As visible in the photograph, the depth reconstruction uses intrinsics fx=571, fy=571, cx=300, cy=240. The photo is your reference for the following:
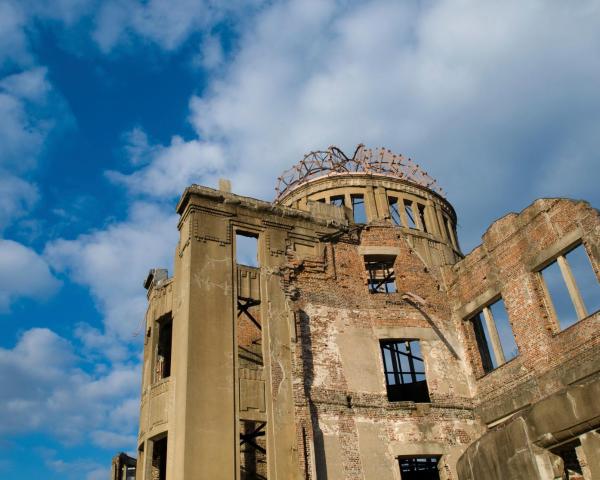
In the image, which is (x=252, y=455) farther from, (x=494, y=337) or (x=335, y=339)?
(x=494, y=337)

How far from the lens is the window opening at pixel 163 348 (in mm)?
17906

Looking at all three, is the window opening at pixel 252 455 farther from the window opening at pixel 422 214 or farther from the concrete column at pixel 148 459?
the window opening at pixel 422 214

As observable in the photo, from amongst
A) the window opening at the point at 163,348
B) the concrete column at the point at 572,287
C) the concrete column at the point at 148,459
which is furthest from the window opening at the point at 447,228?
the concrete column at the point at 148,459

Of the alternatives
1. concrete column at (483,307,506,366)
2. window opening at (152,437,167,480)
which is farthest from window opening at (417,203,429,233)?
window opening at (152,437,167,480)

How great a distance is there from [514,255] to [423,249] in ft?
12.8

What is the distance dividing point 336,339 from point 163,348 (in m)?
5.71

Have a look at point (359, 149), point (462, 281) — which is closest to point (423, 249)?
point (462, 281)

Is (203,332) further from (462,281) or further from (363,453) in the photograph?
(462,281)

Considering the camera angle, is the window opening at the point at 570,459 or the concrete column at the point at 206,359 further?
the concrete column at the point at 206,359

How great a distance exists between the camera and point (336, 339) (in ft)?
56.9

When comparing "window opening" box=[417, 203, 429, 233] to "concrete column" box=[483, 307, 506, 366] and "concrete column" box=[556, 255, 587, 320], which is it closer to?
"concrete column" box=[483, 307, 506, 366]

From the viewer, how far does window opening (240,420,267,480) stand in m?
15.8

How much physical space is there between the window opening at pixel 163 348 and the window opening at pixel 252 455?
3.55m

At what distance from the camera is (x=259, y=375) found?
50.9 ft
